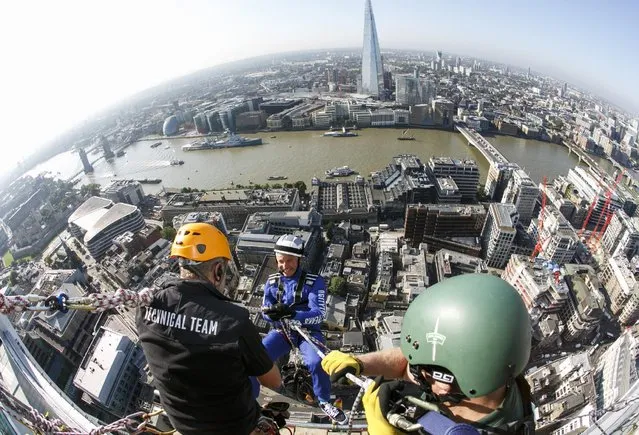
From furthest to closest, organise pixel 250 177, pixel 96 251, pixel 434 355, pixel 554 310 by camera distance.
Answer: pixel 250 177
pixel 96 251
pixel 554 310
pixel 434 355

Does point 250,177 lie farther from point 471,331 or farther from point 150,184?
point 471,331

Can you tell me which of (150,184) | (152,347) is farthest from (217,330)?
(150,184)

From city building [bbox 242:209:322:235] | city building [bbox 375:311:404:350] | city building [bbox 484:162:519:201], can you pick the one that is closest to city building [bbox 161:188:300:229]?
city building [bbox 242:209:322:235]

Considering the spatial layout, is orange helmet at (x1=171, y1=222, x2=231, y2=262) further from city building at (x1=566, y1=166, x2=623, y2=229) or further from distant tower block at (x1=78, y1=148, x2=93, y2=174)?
distant tower block at (x1=78, y1=148, x2=93, y2=174)

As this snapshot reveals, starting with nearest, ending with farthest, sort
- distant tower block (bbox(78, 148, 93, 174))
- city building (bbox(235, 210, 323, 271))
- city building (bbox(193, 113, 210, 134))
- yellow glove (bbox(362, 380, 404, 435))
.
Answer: yellow glove (bbox(362, 380, 404, 435)) < city building (bbox(235, 210, 323, 271)) < distant tower block (bbox(78, 148, 93, 174)) < city building (bbox(193, 113, 210, 134))

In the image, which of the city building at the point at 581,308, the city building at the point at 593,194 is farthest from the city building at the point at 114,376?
the city building at the point at 593,194

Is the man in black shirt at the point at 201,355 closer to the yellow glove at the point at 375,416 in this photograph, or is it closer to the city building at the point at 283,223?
the yellow glove at the point at 375,416

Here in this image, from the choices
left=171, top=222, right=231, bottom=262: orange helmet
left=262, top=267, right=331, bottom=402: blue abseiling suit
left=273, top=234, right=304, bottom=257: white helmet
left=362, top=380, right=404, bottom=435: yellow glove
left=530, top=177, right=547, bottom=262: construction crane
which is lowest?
left=530, top=177, right=547, bottom=262: construction crane
